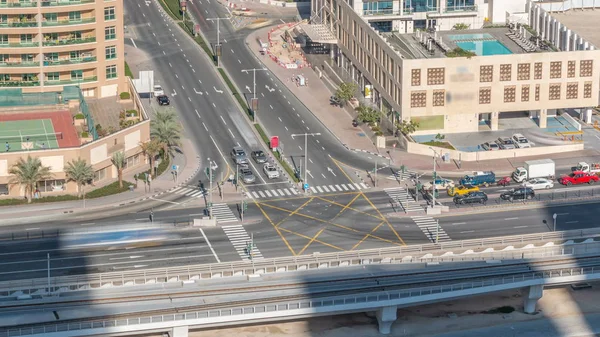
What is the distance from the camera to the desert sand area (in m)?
172

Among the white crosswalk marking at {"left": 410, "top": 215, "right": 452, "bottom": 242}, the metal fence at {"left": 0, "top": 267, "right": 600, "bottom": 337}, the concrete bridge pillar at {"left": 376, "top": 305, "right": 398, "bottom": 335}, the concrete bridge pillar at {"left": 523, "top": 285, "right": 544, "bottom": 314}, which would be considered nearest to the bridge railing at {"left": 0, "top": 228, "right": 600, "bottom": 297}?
the concrete bridge pillar at {"left": 523, "top": 285, "right": 544, "bottom": 314}

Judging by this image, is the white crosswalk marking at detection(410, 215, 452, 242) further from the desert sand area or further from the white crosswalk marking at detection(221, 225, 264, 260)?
the white crosswalk marking at detection(221, 225, 264, 260)

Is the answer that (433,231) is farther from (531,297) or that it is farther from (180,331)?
(180,331)

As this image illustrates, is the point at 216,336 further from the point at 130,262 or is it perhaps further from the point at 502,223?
the point at 502,223

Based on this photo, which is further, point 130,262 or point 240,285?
point 130,262

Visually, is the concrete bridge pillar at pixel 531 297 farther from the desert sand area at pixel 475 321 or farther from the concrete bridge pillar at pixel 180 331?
the concrete bridge pillar at pixel 180 331

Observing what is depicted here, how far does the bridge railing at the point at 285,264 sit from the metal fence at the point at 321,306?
4853mm

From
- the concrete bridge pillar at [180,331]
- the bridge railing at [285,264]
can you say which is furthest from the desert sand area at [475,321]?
the bridge railing at [285,264]

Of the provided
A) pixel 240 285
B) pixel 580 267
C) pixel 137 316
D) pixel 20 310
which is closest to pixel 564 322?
pixel 580 267

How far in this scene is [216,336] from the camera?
170m

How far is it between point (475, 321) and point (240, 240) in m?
33.7

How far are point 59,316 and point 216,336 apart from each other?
18.0 m

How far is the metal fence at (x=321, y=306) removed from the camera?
160 m

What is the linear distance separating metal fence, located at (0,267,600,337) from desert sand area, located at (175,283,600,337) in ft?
16.0
